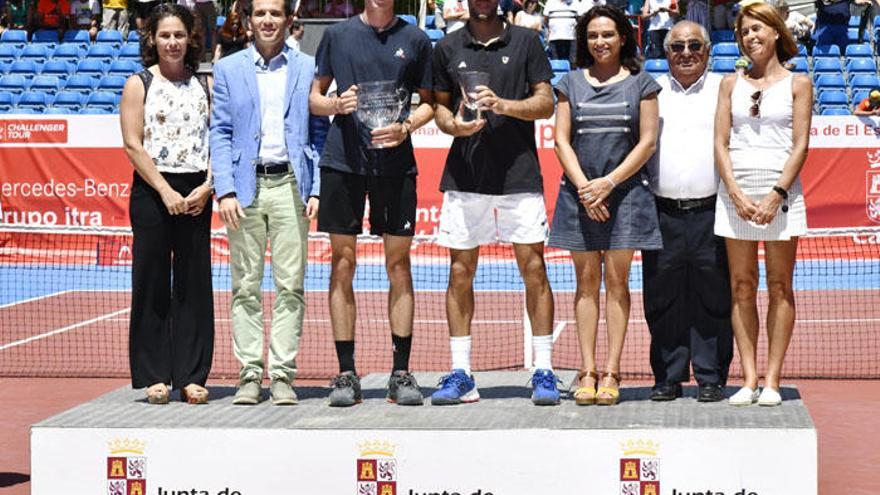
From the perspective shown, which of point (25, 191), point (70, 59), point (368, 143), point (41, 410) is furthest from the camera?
point (70, 59)

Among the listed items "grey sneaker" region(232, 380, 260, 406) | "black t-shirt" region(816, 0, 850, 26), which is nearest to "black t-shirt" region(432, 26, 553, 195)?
"grey sneaker" region(232, 380, 260, 406)

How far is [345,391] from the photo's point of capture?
822 cm

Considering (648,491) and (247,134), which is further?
(247,134)

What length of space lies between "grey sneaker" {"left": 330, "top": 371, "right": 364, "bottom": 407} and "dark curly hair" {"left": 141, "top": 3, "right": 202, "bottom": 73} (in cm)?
196

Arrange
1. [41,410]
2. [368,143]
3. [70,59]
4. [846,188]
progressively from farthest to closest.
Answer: [70,59], [846,188], [41,410], [368,143]

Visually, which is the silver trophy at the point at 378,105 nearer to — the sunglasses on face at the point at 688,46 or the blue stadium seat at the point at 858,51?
the sunglasses on face at the point at 688,46

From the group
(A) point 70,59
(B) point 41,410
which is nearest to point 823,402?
(B) point 41,410

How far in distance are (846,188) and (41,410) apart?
480 inches

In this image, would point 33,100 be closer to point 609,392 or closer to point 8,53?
point 8,53

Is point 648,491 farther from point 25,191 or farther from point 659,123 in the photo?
point 25,191

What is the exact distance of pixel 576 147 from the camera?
8188 millimetres

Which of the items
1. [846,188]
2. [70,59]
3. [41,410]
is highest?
[70,59]

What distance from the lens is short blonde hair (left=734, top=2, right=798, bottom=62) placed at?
26.3ft

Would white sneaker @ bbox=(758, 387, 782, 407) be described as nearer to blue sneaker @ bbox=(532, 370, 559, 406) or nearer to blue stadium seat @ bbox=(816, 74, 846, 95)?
blue sneaker @ bbox=(532, 370, 559, 406)
